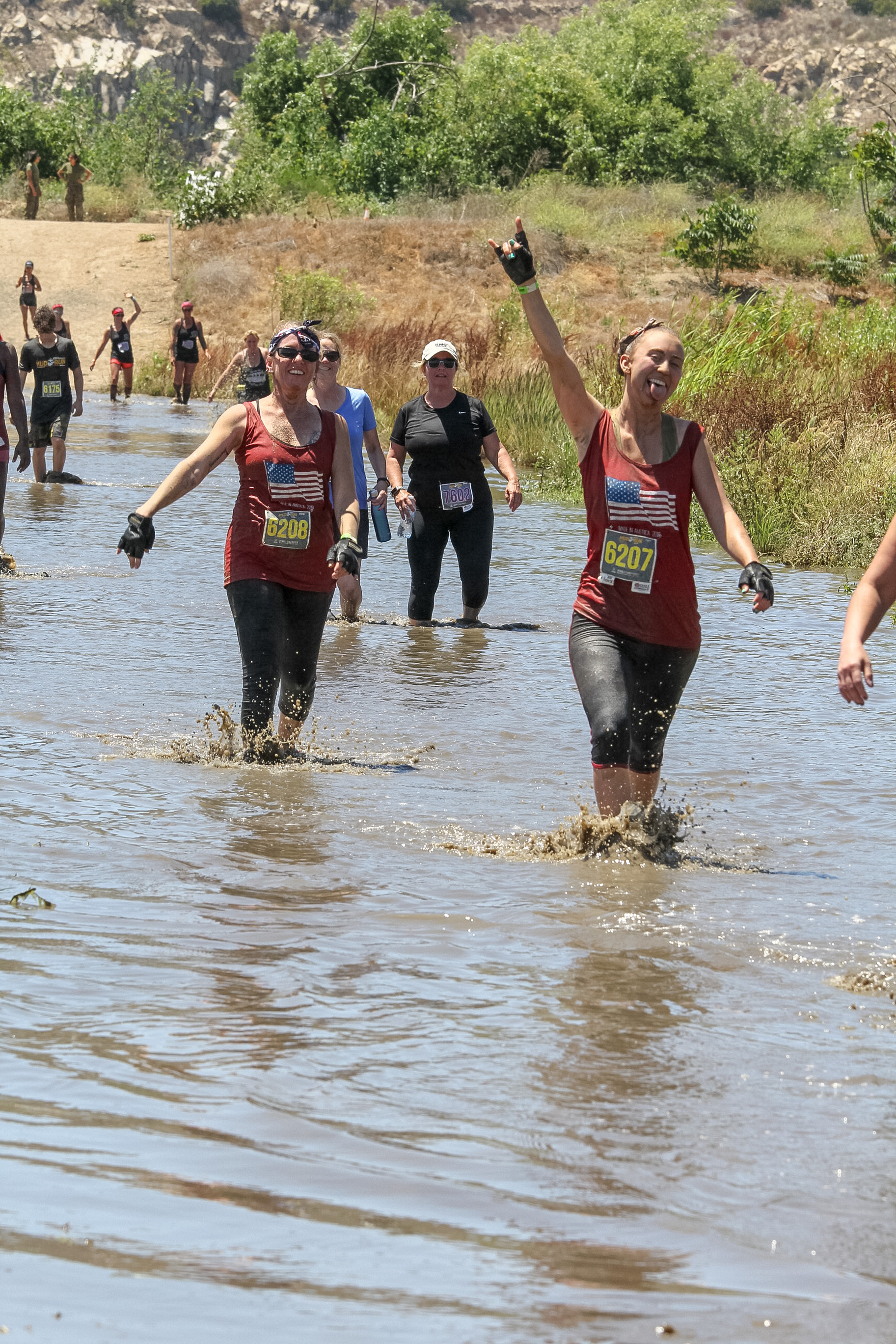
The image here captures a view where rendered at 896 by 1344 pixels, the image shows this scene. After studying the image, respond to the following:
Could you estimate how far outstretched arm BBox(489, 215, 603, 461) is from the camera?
19.1 ft

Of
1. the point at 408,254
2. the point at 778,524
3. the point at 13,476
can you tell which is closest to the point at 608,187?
the point at 408,254

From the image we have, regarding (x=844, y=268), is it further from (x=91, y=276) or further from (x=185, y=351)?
(x=91, y=276)

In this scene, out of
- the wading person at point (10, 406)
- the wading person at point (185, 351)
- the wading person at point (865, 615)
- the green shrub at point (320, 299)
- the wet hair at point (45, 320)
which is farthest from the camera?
the green shrub at point (320, 299)

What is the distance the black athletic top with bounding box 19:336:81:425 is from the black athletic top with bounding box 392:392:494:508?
7.56m

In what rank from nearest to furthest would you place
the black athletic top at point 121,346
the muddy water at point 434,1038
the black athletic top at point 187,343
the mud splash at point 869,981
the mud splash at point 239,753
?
the muddy water at point 434,1038, the mud splash at point 869,981, the mud splash at point 239,753, the black athletic top at point 187,343, the black athletic top at point 121,346

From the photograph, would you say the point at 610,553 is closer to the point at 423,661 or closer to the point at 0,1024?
the point at 0,1024

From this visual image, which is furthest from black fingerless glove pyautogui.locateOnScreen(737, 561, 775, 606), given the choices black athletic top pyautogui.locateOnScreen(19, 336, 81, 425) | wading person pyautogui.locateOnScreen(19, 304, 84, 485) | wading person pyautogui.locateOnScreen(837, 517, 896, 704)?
black athletic top pyautogui.locateOnScreen(19, 336, 81, 425)

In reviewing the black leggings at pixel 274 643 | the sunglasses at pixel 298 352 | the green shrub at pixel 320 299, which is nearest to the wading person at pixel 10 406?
the black leggings at pixel 274 643

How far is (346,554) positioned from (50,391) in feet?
40.5

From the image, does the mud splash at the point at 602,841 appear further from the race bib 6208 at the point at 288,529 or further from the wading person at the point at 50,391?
the wading person at the point at 50,391

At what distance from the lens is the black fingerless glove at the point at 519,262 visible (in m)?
5.82

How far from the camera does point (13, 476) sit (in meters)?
21.0

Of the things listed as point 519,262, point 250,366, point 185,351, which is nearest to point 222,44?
point 185,351

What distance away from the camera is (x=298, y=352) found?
7.11 metres
